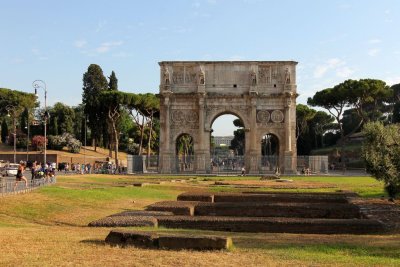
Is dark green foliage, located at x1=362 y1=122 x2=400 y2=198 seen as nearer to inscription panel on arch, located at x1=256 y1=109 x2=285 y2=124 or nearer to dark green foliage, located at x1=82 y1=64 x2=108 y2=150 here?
inscription panel on arch, located at x1=256 y1=109 x2=285 y2=124

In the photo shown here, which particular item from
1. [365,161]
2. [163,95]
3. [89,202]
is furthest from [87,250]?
[163,95]

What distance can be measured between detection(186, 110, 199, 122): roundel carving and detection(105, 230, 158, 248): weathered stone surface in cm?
4155

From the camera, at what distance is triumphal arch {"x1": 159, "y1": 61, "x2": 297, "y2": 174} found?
49.8 metres

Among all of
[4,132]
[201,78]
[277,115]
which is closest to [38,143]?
[4,132]

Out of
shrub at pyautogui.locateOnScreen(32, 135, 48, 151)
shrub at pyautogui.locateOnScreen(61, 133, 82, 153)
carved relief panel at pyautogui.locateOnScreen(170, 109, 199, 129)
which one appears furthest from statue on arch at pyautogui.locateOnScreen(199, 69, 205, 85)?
shrub at pyautogui.locateOnScreen(61, 133, 82, 153)

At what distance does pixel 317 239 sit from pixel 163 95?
40.2 metres

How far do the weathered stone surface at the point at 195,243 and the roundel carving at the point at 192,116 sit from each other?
42.0m

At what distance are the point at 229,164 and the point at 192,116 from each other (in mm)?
7419

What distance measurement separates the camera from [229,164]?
5484 cm

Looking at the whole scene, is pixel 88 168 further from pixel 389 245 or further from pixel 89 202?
pixel 389 245

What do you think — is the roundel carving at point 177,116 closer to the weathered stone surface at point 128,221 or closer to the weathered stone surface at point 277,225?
the weathered stone surface at point 277,225

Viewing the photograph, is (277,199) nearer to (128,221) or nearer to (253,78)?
(128,221)

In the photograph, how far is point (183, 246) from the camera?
8789 millimetres

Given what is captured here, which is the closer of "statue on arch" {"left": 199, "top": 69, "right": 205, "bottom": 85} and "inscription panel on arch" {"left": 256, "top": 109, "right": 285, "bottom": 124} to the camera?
"statue on arch" {"left": 199, "top": 69, "right": 205, "bottom": 85}
